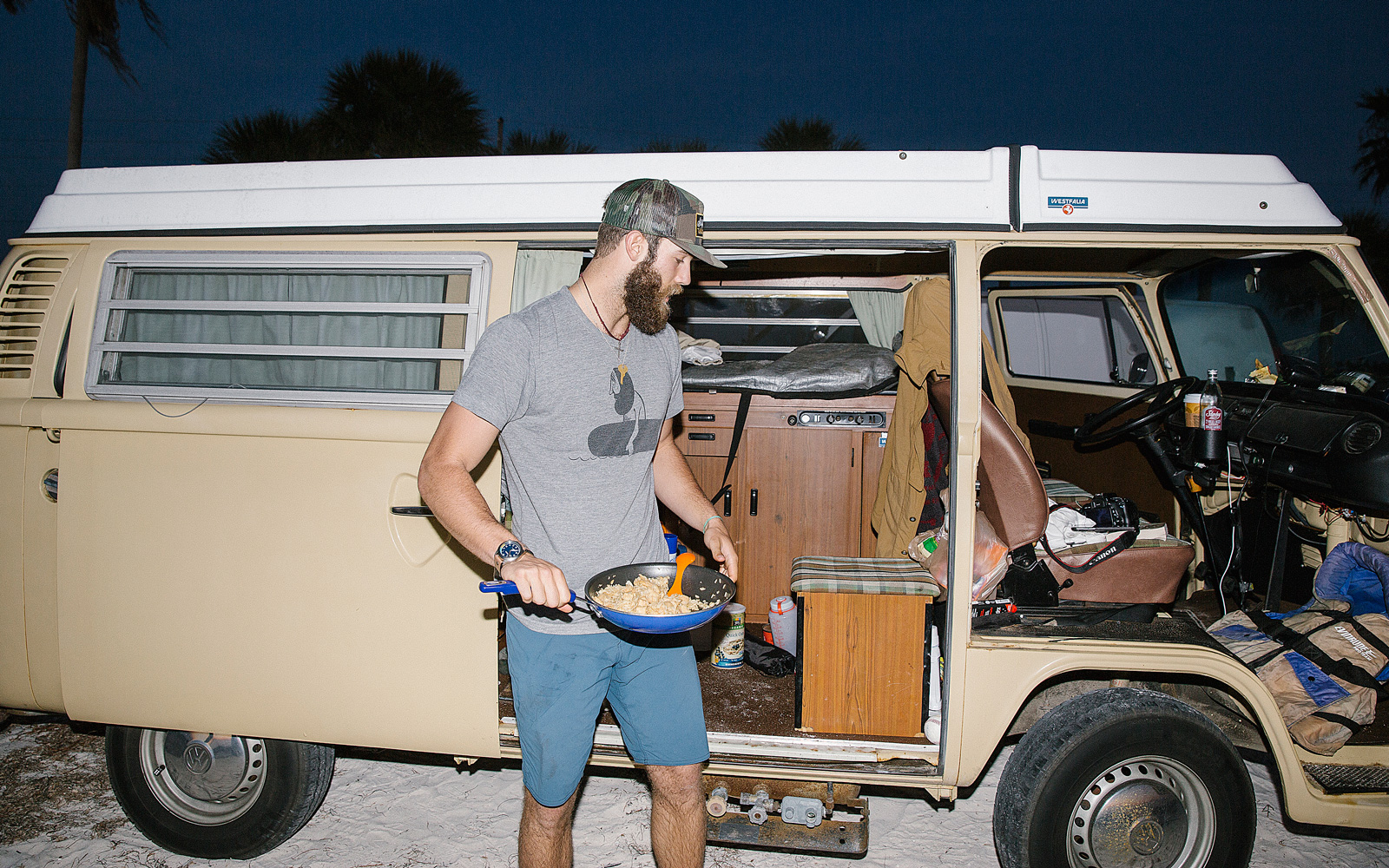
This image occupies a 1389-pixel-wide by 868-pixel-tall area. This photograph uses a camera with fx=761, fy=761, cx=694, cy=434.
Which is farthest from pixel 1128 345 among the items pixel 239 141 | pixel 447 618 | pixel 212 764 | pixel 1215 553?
pixel 239 141

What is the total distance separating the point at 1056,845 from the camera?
267cm

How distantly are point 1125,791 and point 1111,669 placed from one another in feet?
1.49

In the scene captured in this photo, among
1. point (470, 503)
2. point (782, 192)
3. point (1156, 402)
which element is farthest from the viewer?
point (1156, 402)

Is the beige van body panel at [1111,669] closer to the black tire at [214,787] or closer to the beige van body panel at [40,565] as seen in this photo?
the black tire at [214,787]

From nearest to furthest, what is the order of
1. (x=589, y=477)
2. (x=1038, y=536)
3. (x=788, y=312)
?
(x=589, y=477) → (x=1038, y=536) → (x=788, y=312)

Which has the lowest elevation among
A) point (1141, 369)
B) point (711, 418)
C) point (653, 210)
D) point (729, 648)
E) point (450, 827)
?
point (450, 827)

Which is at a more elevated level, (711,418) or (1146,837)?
(711,418)

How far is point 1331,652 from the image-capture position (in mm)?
2742

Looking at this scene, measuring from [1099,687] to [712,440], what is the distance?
2.37 m

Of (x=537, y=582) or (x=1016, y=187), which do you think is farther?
(x=1016, y=187)

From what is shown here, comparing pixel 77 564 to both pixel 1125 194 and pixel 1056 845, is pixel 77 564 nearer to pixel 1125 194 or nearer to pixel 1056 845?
pixel 1056 845

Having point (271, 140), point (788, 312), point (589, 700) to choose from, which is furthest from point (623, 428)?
point (271, 140)

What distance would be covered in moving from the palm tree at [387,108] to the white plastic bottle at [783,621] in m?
16.3

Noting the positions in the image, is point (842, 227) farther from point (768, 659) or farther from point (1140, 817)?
point (1140, 817)
